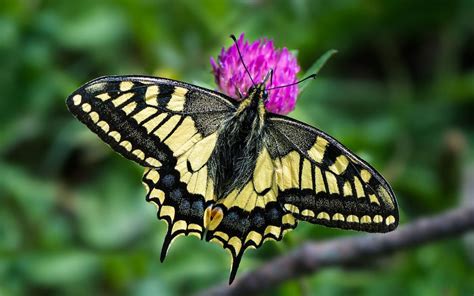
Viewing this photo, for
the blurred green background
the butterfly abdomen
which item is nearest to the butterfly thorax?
the butterfly abdomen

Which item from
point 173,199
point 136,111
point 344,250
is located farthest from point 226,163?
point 344,250

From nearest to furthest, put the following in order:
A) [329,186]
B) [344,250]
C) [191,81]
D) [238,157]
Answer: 1. [329,186]
2. [238,157]
3. [344,250]
4. [191,81]

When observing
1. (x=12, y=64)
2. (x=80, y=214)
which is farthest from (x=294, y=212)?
(x=12, y=64)

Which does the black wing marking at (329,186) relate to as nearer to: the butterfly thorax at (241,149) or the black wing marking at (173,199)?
the butterfly thorax at (241,149)

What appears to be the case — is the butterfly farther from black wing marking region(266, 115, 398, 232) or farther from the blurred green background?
the blurred green background

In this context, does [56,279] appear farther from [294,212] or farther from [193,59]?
[294,212]

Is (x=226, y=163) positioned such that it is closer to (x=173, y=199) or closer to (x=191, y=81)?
(x=173, y=199)
